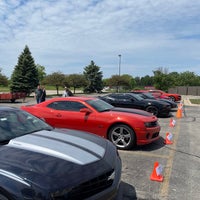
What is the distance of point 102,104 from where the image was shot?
7645 mm

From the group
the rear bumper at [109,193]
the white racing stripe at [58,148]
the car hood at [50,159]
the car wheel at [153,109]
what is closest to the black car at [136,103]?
the car wheel at [153,109]

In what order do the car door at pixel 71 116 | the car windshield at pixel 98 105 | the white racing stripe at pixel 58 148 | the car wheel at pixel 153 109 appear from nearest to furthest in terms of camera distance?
the white racing stripe at pixel 58 148 → the car door at pixel 71 116 → the car windshield at pixel 98 105 → the car wheel at pixel 153 109

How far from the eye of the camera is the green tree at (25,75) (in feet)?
129

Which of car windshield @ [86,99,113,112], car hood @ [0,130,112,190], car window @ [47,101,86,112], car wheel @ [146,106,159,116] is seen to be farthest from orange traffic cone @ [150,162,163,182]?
car wheel @ [146,106,159,116]

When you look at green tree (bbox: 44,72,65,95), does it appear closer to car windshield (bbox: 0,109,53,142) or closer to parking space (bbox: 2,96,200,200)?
parking space (bbox: 2,96,200,200)

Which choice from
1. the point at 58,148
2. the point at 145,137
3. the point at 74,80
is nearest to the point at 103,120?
the point at 145,137

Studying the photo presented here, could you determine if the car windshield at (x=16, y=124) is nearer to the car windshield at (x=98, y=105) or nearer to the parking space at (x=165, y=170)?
the parking space at (x=165, y=170)

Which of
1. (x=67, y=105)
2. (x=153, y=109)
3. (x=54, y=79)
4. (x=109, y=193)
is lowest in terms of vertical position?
(x=153, y=109)

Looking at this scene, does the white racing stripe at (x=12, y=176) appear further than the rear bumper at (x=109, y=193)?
No

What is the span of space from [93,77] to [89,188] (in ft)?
180

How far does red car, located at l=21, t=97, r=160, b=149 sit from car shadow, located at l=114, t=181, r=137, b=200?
227 centimetres

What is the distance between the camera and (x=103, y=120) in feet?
22.3

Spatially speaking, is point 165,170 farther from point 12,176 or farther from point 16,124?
point 12,176

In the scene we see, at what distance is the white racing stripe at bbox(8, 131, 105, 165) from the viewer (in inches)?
116
